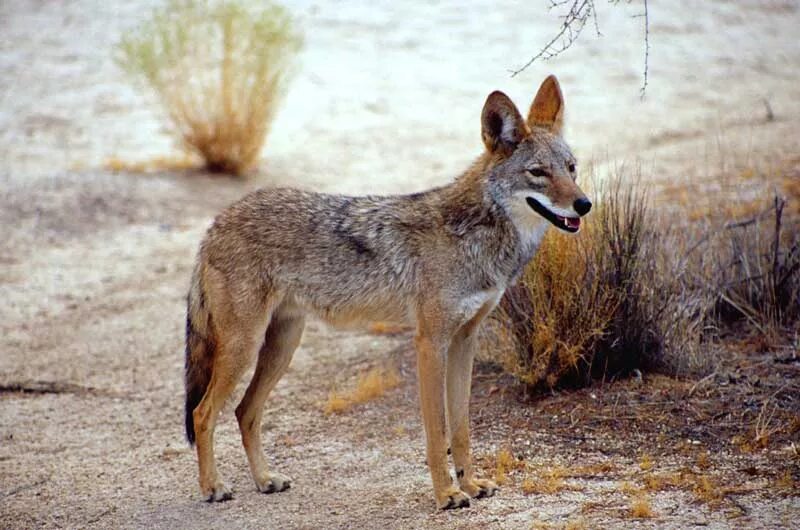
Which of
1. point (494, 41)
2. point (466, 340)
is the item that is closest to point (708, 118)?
point (494, 41)

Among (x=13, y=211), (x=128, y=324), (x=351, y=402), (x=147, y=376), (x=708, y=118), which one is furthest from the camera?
(x=708, y=118)

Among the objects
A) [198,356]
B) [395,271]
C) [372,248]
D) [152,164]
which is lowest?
[152,164]

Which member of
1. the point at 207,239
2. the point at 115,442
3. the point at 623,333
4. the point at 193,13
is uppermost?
the point at 193,13

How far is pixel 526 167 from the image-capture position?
19.3ft

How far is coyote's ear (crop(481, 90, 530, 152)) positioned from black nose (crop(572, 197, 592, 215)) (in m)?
0.57

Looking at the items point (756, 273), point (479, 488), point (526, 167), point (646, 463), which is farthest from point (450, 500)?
point (756, 273)

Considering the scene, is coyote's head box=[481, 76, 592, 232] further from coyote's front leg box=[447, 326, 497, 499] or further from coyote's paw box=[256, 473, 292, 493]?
coyote's paw box=[256, 473, 292, 493]

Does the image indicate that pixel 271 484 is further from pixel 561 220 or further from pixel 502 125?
pixel 502 125

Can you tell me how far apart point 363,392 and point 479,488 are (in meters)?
1.90

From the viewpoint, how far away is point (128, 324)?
980cm

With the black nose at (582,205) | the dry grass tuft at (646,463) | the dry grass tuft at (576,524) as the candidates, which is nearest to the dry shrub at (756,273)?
the dry grass tuft at (646,463)

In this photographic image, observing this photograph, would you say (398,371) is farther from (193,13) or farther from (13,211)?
(193,13)

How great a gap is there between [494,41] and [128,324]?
33.3ft

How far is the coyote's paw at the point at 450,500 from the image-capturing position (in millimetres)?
5848
